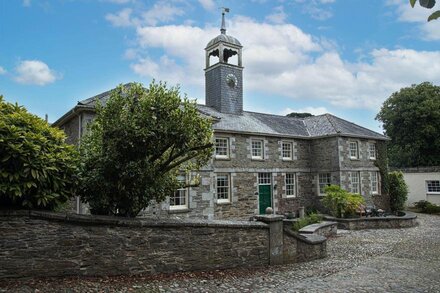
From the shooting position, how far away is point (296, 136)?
2367 cm

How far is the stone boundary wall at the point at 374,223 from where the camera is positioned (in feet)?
55.5

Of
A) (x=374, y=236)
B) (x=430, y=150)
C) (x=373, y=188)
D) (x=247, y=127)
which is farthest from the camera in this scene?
(x=430, y=150)

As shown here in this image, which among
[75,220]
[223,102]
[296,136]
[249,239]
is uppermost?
[223,102]

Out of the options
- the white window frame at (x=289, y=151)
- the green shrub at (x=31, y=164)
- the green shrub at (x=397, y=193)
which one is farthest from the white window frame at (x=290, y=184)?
the green shrub at (x=31, y=164)

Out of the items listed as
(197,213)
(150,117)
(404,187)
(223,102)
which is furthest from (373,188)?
(150,117)

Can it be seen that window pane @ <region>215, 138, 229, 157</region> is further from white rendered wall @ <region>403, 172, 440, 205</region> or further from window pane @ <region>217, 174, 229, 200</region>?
white rendered wall @ <region>403, 172, 440, 205</region>

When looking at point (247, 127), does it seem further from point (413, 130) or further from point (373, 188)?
point (413, 130)

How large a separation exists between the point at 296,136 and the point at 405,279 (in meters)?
16.4

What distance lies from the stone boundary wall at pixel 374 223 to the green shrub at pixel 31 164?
46.4ft

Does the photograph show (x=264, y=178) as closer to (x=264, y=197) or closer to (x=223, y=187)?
(x=264, y=197)

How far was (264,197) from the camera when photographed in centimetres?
2189

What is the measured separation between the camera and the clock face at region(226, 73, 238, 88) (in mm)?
25000

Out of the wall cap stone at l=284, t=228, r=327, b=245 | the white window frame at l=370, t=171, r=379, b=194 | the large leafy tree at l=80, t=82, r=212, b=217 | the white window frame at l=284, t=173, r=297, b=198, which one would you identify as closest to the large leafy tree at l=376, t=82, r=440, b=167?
the white window frame at l=370, t=171, r=379, b=194

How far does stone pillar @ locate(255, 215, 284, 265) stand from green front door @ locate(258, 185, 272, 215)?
40.9 feet
